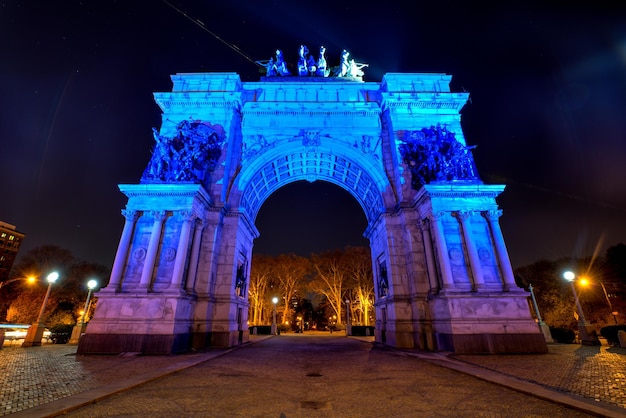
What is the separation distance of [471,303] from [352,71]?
64.9 feet

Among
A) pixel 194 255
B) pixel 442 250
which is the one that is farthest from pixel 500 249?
pixel 194 255

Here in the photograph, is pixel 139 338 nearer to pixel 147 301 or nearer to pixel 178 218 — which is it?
pixel 147 301

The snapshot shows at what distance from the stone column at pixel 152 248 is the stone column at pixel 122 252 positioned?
1.11 metres

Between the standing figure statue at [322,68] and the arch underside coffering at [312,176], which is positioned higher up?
the standing figure statue at [322,68]

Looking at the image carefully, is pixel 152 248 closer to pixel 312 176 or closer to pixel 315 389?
pixel 315 389

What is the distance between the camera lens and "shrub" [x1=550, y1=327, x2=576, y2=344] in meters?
18.3

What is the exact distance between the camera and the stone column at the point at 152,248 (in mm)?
13594

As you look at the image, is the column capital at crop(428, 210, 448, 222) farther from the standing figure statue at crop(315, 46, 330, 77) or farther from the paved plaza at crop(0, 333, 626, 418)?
the standing figure statue at crop(315, 46, 330, 77)

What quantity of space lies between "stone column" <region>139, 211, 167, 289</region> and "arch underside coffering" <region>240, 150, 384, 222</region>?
566 cm

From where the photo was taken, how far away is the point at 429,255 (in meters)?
15.4

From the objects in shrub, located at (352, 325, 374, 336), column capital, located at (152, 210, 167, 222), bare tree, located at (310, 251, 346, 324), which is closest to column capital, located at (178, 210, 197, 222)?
column capital, located at (152, 210, 167, 222)

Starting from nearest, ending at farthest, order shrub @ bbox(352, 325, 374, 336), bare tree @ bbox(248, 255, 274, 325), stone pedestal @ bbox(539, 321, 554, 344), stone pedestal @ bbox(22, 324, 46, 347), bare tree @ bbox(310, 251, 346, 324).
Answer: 1. stone pedestal @ bbox(22, 324, 46, 347)
2. stone pedestal @ bbox(539, 321, 554, 344)
3. shrub @ bbox(352, 325, 374, 336)
4. bare tree @ bbox(248, 255, 274, 325)
5. bare tree @ bbox(310, 251, 346, 324)

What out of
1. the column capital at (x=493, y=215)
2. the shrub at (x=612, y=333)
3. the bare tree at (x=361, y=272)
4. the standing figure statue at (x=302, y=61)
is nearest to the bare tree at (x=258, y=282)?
the bare tree at (x=361, y=272)

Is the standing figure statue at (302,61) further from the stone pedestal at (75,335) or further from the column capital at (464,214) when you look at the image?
the stone pedestal at (75,335)
